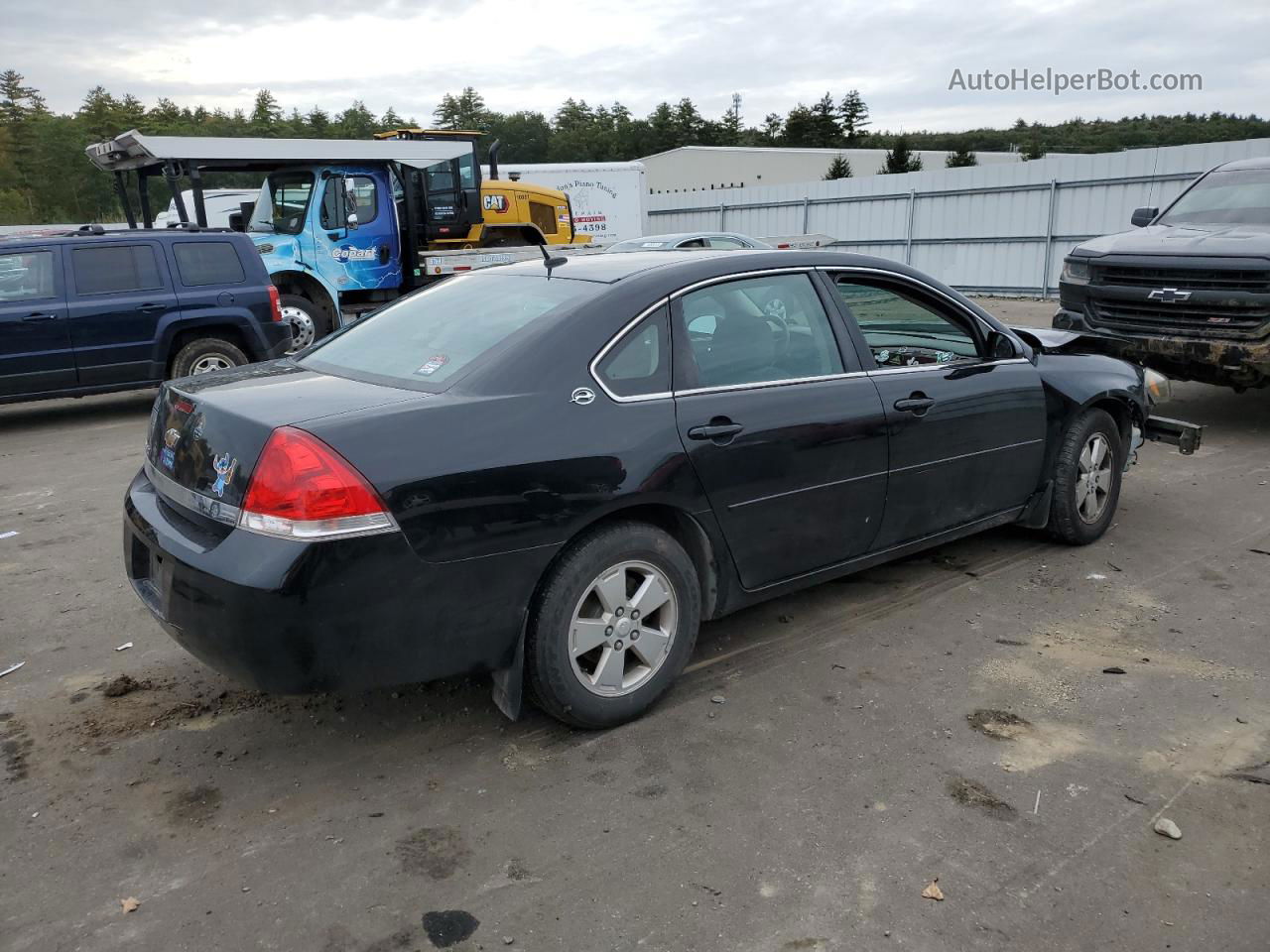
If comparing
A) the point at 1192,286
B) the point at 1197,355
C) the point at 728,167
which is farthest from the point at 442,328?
the point at 728,167

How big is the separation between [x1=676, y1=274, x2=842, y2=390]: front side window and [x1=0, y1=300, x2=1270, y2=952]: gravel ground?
3.87 feet

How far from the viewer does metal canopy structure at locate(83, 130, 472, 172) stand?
12.3m

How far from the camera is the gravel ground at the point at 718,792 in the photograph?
8.11 feet

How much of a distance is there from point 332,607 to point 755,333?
6.35 ft

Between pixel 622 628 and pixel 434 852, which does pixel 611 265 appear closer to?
pixel 622 628

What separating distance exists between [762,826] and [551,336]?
5.61 ft

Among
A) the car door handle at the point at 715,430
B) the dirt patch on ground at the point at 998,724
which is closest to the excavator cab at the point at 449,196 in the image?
the car door handle at the point at 715,430

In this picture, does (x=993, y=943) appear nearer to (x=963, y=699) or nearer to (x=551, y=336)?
(x=963, y=699)

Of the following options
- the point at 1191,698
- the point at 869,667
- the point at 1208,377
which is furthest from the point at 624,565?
the point at 1208,377

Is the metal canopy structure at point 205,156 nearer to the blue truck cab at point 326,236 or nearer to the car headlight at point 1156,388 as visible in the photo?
the blue truck cab at point 326,236

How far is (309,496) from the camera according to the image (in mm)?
2711

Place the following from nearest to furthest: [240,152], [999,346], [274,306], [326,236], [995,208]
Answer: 1. [999,346]
2. [274,306]
3. [240,152]
4. [326,236]
5. [995,208]

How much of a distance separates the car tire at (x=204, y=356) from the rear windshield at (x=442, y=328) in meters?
6.27

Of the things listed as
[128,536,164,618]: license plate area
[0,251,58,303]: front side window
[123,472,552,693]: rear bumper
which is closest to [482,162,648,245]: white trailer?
[0,251,58,303]: front side window
